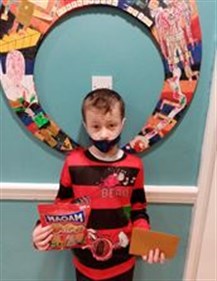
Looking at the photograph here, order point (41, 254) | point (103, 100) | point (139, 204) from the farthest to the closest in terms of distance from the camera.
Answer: point (41, 254)
point (139, 204)
point (103, 100)

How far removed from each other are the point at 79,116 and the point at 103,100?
0.17 m

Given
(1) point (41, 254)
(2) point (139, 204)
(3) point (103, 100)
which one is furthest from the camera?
(1) point (41, 254)

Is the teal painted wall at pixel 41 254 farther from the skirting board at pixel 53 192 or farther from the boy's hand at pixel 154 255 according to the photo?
the boy's hand at pixel 154 255

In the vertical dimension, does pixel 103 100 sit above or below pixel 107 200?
above

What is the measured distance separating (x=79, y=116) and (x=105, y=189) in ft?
0.81

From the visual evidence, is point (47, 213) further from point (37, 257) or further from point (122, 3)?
point (122, 3)

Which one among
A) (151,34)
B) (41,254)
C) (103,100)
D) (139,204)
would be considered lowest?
(41,254)

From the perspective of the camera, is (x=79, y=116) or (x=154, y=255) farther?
(x=79, y=116)

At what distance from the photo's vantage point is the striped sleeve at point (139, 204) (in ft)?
3.96

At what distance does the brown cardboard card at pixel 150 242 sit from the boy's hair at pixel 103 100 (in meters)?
0.33

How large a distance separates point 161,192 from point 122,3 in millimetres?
618

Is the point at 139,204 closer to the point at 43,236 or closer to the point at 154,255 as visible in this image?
the point at 154,255

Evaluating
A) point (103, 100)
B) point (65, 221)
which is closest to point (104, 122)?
point (103, 100)

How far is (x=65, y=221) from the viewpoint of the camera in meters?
A: 1.12
